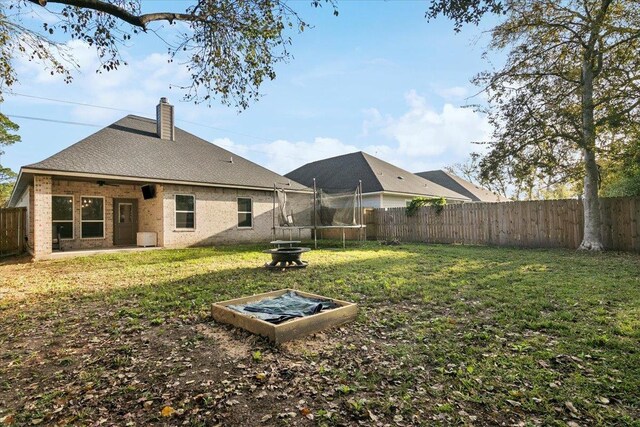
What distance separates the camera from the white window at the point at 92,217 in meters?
12.3

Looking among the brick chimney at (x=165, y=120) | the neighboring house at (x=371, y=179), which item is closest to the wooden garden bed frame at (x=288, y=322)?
the brick chimney at (x=165, y=120)

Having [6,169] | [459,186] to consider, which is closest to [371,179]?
[459,186]

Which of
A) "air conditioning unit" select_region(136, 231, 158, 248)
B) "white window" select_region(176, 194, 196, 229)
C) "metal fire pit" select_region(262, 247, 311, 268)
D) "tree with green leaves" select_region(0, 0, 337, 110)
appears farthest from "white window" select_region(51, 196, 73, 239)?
"metal fire pit" select_region(262, 247, 311, 268)

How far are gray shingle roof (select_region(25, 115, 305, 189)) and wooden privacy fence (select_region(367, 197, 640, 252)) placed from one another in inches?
248

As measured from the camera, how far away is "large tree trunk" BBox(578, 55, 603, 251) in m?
9.25

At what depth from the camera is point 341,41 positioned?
7184 millimetres

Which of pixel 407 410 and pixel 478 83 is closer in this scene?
pixel 407 410

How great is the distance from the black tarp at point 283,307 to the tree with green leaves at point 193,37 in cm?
419

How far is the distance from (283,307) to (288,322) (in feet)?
2.68

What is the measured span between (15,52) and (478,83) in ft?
38.4

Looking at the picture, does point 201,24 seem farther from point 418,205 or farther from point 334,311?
point 418,205

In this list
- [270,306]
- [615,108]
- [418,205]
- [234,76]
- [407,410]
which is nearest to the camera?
[407,410]

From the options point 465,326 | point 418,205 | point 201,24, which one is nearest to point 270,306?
point 465,326

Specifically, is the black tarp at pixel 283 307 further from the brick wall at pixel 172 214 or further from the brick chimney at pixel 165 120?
the brick chimney at pixel 165 120
